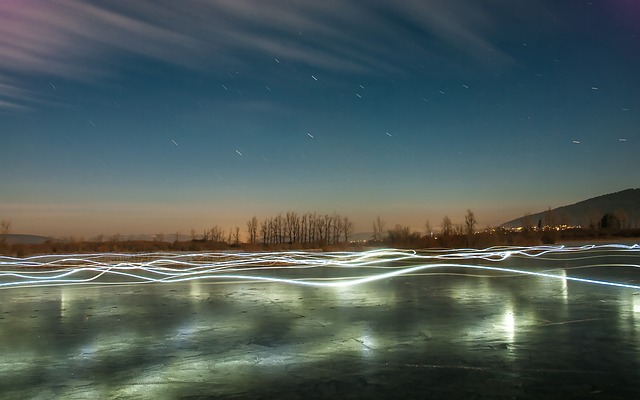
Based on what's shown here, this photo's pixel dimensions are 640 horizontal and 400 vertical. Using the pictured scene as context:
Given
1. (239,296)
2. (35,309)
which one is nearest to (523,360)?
(239,296)

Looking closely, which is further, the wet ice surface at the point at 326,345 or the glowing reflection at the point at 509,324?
the glowing reflection at the point at 509,324

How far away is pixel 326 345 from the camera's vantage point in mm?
7684

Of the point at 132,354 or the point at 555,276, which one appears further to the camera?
the point at 555,276

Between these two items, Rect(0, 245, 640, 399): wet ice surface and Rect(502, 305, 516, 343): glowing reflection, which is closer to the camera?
Rect(0, 245, 640, 399): wet ice surface

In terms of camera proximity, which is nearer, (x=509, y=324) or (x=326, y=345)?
(x=326, y=345)

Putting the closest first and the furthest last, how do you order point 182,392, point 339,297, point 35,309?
point 182,392
point 35,309
point 339,297

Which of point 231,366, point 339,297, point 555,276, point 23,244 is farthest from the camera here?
point 23,244

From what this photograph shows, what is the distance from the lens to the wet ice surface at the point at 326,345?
219 inches

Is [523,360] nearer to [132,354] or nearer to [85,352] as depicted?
[132,354]

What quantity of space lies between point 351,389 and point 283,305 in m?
6.82

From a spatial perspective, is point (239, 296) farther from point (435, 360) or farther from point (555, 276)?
point (555, 276)

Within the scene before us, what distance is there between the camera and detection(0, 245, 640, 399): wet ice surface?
5.56 m

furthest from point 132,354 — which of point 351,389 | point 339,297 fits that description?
point 339,297

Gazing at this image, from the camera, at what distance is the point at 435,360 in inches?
Answer: 262
